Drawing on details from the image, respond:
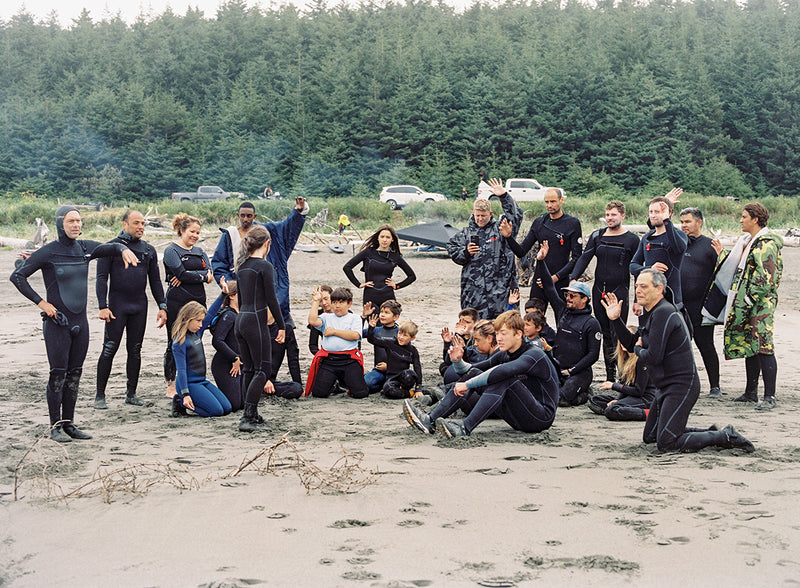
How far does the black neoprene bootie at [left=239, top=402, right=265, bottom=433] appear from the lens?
6.41 metres

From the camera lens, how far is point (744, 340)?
24.5 ft

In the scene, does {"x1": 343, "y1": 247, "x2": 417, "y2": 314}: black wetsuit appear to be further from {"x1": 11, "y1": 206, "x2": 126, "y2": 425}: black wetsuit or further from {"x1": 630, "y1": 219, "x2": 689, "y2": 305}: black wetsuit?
{"x1": 11, "y1": 206, "x2": 126, "y2": 425}: black wetsuit

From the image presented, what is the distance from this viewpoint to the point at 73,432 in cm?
622

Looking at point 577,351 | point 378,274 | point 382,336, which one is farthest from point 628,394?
point 378,274

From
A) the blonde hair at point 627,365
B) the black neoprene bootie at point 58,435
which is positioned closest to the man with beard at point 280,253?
the black neoprene bootie at point 58,435

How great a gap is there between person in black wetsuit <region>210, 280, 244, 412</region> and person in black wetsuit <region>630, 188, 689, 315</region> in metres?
3.72

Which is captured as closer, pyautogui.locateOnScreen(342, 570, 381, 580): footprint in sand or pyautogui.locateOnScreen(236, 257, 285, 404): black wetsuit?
pyautogui.locateOnScreen(342, 570, 381, 580): footprint in sand

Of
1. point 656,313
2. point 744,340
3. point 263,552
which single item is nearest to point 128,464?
point 263,552

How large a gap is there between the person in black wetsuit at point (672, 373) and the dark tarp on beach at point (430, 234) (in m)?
15.4

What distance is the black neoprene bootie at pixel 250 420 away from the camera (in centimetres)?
641

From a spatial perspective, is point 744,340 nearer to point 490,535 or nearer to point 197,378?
point 490,535

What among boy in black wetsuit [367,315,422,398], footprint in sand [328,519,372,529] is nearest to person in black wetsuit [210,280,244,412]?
boy in black wetsuit [367,315,422,398]

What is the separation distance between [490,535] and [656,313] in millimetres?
2184

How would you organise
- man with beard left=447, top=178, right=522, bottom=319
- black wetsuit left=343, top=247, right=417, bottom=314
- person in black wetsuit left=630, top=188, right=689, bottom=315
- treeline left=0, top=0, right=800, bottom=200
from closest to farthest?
person in black wetsuit left=630, top=188, right=689, bottom=315, man with beard left=447, top=178, right=522, bottom=319, black wetsuit left=343, top=247, right=417, bottom=314, treeline left=0, top=0, right=800, bottom=200
